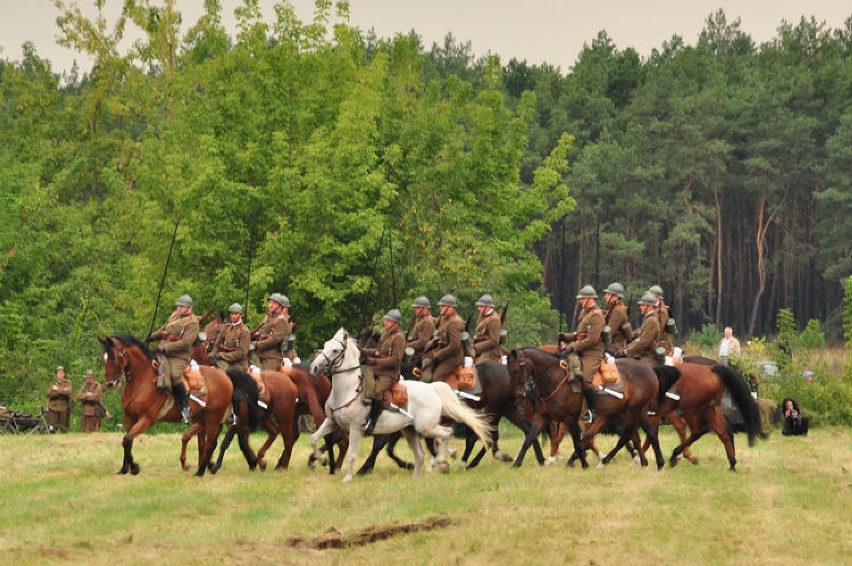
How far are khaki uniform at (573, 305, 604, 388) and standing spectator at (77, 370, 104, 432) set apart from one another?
63.5 ft

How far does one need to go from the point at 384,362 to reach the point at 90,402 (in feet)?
62.5

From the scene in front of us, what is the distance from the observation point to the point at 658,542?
1570 cm

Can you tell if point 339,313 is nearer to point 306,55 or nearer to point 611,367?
point 306,55

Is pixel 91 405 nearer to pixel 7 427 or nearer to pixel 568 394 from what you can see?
pixel 7 427

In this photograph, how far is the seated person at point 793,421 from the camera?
116ft

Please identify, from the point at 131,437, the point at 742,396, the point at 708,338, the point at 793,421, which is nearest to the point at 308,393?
the point at 131,437

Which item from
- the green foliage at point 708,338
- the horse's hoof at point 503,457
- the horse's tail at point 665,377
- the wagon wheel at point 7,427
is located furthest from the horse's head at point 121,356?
the green foliage at point 708,338

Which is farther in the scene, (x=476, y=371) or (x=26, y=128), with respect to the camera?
(x=26, y=128)

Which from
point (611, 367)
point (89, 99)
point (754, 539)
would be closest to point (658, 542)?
point (754, 539)

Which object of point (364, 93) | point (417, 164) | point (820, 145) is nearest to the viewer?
point (364, 93)

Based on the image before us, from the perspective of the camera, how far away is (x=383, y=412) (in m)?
22.7

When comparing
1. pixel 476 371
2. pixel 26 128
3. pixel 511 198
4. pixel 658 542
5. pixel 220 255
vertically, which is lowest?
pixel 658 542

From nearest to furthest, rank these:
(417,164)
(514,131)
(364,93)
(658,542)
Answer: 1. (658,542)
2. (364,93)
3. (417,164)
4. (514,131)

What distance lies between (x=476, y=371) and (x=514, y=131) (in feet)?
114
